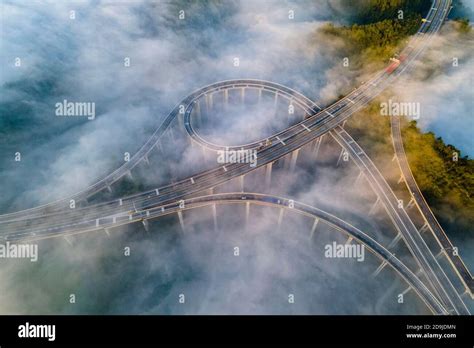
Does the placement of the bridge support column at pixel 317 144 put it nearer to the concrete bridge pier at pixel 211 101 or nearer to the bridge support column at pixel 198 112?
the concrete bridge pier at pixel 211 101

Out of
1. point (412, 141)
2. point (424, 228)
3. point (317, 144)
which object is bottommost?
point (424, 228)

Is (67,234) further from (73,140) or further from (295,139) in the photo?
(295,139)

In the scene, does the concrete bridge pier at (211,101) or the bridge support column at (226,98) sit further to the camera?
the bridge support column at (226,98)

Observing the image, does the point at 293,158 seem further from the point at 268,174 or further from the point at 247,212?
the point at 247,212

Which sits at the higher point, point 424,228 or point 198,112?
point 198,112

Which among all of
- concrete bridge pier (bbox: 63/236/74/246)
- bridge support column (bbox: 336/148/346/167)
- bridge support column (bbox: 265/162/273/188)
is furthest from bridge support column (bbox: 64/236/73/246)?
bridge support column (bbox: 336/148/346/167)

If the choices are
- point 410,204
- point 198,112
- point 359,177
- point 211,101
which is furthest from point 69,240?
point 410,204

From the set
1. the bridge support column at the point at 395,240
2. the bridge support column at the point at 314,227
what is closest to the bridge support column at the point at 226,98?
the bridge support column at the point at 314,227

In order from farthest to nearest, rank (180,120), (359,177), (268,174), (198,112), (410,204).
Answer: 1. (198,112)
2. (180,120)
3. (268,174)
4. (359,177)
5. (410,204)

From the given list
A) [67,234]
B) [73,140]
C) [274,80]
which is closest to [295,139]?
[274,80]
